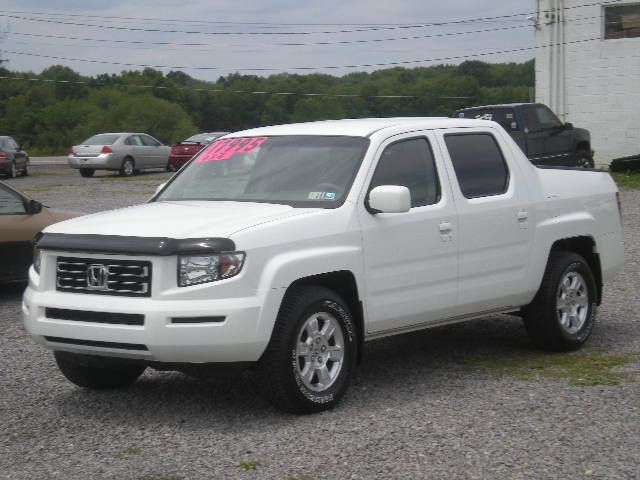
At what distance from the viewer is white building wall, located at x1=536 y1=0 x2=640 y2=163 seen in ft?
120

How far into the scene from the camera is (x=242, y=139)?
809 centimetres

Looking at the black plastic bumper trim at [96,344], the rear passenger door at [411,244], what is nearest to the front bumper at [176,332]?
the black plastic bumper trim at [96,344]

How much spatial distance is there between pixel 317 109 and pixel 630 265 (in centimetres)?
7184

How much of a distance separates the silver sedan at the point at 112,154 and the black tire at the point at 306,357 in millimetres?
33955

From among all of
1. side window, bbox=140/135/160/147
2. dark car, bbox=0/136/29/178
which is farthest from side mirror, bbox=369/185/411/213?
side window, bbox=140/135/160/147

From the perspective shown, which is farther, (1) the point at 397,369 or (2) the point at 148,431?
(1) the point at 397,369

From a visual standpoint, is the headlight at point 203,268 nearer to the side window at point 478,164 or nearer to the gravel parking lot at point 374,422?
the gravel parking lot at point 374,422

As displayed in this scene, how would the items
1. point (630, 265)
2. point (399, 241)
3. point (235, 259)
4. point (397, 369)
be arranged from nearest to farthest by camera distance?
point (235, 259) < point (399, 241) < point (397, 369) < point (630, 265)

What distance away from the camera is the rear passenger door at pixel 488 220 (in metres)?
7.77

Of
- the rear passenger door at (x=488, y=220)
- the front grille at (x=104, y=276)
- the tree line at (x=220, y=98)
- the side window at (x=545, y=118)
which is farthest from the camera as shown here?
the tree line at (x=220, y=98)

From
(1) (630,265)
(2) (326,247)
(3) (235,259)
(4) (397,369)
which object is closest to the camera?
(3) (235,259)

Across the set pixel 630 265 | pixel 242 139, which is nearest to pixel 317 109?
pixel 630 265

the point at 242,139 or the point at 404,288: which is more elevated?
the point at 242,139

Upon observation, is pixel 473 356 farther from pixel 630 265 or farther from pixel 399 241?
pixel 630 265
